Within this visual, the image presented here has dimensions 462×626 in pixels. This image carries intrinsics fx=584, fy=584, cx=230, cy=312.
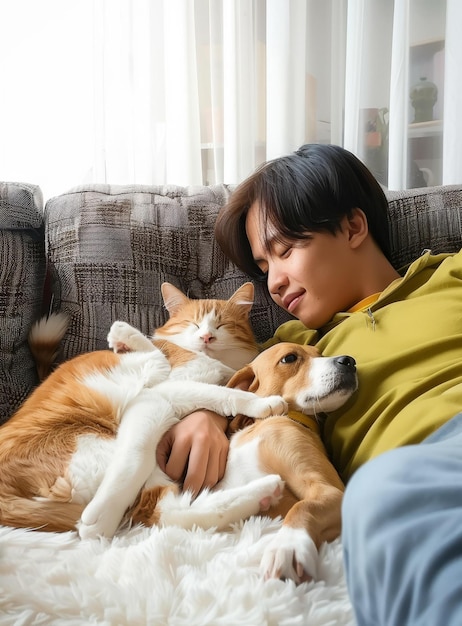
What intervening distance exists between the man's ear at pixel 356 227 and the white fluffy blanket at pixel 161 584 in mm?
817

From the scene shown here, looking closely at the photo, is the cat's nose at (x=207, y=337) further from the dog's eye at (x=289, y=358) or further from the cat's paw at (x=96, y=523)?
the cat's paw at (x=96, y=523)

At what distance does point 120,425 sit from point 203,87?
1.58m

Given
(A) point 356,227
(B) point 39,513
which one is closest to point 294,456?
(B) point 39,513

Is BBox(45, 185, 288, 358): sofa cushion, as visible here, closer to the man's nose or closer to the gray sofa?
the gray sofa

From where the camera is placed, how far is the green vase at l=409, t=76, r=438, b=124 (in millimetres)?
2162

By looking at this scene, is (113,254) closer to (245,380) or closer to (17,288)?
(17,288)

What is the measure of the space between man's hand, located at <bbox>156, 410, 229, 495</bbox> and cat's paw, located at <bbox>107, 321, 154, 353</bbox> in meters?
0.23

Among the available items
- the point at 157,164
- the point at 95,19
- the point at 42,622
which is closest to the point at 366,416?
the point at 42,622

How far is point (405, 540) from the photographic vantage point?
1.78 ft

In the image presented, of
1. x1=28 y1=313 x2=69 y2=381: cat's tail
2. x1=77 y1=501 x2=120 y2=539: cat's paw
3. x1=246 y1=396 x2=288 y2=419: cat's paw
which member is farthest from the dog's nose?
x1=28 y1=313 x2=69 y2=381: cat's tail

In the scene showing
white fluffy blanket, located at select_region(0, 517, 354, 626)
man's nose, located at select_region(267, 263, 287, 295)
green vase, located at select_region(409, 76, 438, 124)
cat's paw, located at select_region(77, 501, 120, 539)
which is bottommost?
cat's paw, located at select_region(77, 501, 120, 539)

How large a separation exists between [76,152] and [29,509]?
5.32 feet

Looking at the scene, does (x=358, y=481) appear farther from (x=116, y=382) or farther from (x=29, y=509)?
(x=116, y=382)

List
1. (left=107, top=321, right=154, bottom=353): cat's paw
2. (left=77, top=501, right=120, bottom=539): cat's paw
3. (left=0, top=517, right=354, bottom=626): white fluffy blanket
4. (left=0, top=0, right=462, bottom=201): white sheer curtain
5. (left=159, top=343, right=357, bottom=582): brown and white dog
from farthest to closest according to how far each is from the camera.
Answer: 1. (left=0, top=0, right=462, bottom=201): white sheer curtain
2. (left=107, top=321, right=154, bottom=353): cat's paw
3. (left=77, top=501, right=120, bottom=539): cat's paw
4. (left=159, top=343, right=357, bottom=582): brown and white dog
5. (left=0, top=517, right=354, bottom=626): white fluffy blanket
